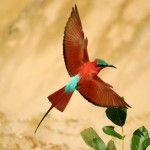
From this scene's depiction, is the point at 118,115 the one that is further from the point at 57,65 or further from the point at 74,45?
the point at 57,65

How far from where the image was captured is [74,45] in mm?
1175

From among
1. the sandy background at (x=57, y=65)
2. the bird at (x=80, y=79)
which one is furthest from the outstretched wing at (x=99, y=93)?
the sandy background at (x=57, y=65)

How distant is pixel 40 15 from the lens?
2.47 meters

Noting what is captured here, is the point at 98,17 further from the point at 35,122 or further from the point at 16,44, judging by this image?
the point at 35,122

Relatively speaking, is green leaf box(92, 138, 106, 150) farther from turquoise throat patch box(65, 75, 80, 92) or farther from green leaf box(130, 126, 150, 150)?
turquoise throat patch box(65, 75, 80, 92)

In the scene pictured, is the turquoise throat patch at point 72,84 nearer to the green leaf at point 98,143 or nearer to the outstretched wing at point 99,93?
the outstretched wing at point 99,93

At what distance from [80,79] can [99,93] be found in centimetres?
10

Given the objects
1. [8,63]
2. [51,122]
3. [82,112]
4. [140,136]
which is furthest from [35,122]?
[140,136]

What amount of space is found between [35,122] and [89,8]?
0.74m

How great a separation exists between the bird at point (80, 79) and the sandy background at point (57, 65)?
888 mm

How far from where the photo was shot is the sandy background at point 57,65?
2062 millimetres

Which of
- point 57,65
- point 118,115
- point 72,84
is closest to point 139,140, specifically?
point 118,115

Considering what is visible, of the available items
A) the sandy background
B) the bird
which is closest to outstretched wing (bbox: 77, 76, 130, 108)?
the bird

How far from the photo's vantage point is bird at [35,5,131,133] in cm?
100
